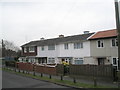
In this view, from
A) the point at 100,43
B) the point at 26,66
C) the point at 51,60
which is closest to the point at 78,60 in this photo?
the point at 100,43

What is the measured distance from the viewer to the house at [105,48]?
89.0 feet

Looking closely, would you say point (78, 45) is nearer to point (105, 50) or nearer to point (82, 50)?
point (82, 50)

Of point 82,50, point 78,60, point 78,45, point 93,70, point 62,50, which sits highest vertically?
point 78,45

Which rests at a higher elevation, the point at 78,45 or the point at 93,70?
the point at 78,45

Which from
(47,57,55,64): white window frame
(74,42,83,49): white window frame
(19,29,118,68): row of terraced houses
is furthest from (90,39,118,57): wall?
(47,57,55,64): white window frame

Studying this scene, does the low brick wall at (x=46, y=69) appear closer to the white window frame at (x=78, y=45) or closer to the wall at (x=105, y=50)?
the wall at (x=105, y=50)

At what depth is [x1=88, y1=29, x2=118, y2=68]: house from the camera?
27125mm

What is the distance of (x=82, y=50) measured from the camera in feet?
107

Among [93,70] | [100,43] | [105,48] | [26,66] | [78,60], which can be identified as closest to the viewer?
[93,70]

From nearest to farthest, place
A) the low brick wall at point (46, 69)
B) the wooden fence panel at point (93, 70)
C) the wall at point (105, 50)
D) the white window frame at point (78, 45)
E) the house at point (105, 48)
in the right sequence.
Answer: the wooden fence panel at point (93, 70)
the low brick wall at point (46, 69)
the house at point (105, 48)
the wall at point (105, 50)
the white window frame at point (78, 45)

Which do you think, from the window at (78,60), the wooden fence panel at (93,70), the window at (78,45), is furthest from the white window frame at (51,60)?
the wooden fence panel at (93,70)

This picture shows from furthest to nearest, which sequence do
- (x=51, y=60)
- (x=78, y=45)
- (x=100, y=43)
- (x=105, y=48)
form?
(x=51, y=60) < (x=78, y=45) < (x=100, y=43) < (x=105, y=48)

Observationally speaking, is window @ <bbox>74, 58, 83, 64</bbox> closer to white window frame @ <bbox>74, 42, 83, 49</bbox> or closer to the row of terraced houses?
the row of terraced houses

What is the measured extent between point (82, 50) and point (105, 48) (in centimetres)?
517
